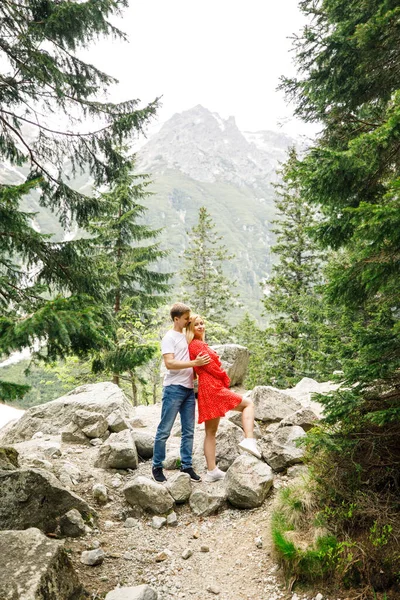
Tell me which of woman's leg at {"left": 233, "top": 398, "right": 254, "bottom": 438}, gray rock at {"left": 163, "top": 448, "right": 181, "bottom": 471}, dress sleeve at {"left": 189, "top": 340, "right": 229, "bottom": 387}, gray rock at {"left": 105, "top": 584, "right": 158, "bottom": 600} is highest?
dress sleeve at {"left": 189, "top": 340, "right": 229, "bottom": 387}

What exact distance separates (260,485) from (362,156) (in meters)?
4.41

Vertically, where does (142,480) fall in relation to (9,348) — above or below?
below

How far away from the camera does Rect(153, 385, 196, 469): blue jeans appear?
5102 millimetres

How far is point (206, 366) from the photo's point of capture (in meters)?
5.09

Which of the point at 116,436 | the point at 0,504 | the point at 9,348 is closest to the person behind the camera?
the point at 9,348

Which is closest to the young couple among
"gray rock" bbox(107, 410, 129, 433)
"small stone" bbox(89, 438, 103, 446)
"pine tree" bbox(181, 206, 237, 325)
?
"small stone" bbox(89, 438, 103, 446)

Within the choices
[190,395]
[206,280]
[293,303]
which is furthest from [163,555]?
[206,280]

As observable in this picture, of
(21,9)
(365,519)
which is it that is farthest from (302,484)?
(21,9)

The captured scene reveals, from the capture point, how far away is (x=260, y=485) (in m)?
4.57

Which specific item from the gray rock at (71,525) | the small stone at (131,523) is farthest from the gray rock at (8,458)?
the small stone at (131,523)

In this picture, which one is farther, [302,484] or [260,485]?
[260,485]

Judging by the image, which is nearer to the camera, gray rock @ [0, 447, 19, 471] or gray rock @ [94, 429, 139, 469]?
gray rock @ [0, 447, 19, 471]

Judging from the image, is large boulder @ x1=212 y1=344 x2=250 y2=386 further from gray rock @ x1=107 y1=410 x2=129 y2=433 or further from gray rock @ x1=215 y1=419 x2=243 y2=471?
gray rock @ x1=215 y1=419 x2=243 y2=471

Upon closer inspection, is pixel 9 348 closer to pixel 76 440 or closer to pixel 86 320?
pixel 86 320
